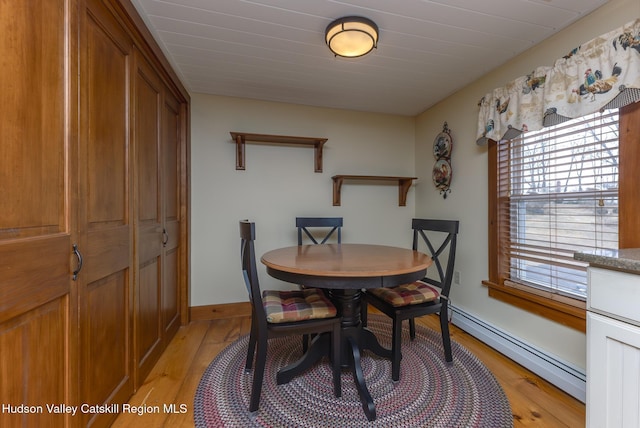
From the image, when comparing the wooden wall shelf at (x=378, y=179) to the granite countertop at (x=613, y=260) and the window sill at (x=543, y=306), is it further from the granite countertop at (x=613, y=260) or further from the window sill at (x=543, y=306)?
the granite countertop at (x=613, y=260)

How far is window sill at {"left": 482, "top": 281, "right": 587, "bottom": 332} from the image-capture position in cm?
153

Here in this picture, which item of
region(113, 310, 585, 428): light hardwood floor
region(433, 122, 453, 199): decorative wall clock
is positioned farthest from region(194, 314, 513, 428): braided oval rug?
region(433, 122, 453, 199): decorative wall clock

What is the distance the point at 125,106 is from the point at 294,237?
1.76 meters

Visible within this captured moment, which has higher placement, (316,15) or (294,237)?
(316,15)

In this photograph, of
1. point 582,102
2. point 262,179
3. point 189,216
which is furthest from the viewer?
point 262,179

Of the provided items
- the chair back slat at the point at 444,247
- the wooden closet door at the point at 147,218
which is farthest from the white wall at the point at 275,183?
the chair back slat at the point at 444,247

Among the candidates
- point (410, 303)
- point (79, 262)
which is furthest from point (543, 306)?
point (79, 262)

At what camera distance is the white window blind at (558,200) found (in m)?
1.46

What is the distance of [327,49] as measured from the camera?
6.00 ft

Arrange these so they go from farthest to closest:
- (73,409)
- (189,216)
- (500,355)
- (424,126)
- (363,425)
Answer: (424,126) → (189,216) → (500,355) → (363,425) → (73,409)

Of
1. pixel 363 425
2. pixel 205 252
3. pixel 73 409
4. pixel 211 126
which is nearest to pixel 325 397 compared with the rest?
pixel 363 425

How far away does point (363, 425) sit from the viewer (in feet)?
4.31

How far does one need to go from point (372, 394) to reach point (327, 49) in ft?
7.06

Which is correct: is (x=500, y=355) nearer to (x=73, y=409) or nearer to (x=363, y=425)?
(x=363, y=425)
